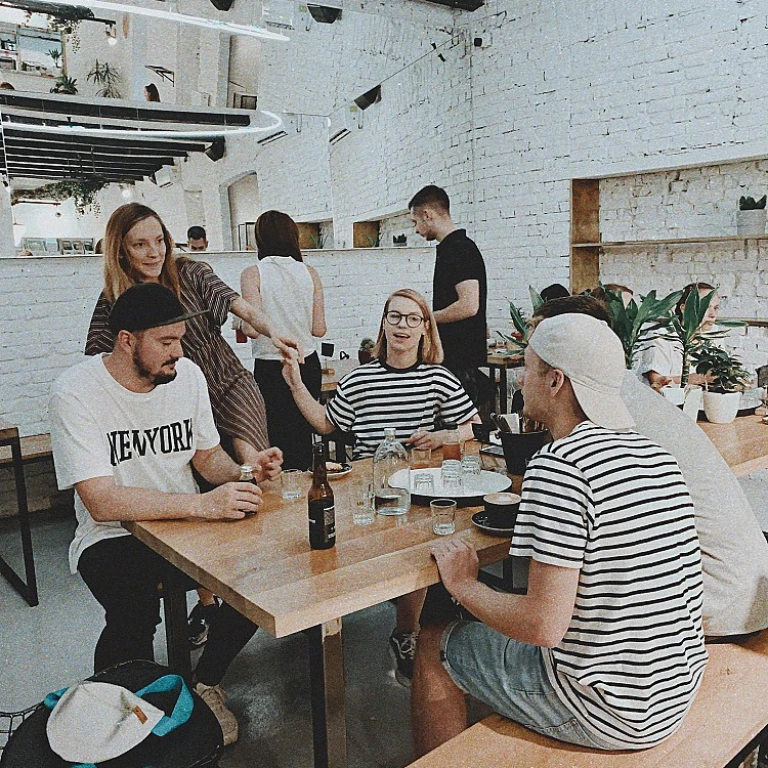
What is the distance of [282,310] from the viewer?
3932 millimetres

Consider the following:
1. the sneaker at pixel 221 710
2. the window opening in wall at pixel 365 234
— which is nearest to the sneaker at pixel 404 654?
the sneaker at pixel 221 710

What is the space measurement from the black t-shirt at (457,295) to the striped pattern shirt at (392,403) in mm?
1095

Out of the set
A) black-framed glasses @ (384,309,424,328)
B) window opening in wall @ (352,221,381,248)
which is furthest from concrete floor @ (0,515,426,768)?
window opening in wall @ (352,221,381,248)

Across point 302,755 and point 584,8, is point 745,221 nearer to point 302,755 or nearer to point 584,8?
point 584,8

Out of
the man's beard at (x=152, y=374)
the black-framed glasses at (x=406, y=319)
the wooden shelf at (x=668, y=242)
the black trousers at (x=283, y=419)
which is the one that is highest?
the wooden shelf at (x=668, y=242)

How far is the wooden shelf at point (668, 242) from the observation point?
4582 millimetres

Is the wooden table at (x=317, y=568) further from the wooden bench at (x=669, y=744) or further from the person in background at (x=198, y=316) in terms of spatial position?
the person in background at (x=198, y=316)

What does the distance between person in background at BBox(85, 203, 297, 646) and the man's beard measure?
57 centimetres

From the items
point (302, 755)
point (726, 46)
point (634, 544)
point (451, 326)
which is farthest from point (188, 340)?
point (726, 46)

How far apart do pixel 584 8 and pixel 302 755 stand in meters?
5.10

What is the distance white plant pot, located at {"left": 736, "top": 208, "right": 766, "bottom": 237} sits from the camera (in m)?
4.46

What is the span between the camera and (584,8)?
5.32 m

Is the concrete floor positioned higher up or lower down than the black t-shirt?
lower down

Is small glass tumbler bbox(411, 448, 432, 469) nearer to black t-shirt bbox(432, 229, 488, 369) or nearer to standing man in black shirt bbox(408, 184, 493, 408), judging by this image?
standing man in black shirt bbox(408, 184, 493, 408)
